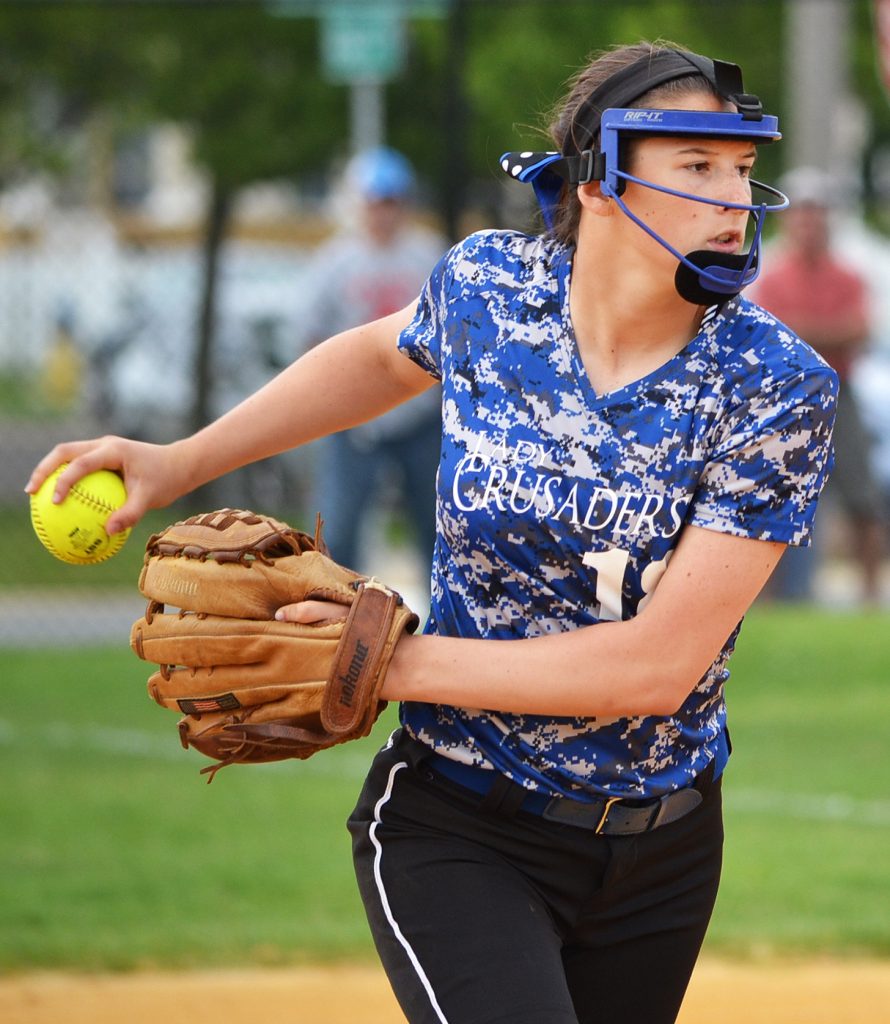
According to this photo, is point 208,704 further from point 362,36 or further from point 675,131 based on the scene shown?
point 362,36

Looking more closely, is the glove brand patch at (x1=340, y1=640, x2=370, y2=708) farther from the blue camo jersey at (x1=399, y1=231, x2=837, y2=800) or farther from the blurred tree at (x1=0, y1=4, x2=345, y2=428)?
the blurred tree at (x1=0, y1=4, x2=345, y2=428)

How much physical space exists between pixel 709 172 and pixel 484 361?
43cm

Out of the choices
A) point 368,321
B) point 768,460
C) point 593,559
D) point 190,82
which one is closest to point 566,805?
point 593,559

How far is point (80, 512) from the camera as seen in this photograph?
9.32ft

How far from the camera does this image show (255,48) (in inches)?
543

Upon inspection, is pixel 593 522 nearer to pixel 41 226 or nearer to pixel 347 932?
pixel 347 932

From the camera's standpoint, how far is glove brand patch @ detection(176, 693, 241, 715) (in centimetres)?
259

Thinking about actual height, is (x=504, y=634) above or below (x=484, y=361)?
below

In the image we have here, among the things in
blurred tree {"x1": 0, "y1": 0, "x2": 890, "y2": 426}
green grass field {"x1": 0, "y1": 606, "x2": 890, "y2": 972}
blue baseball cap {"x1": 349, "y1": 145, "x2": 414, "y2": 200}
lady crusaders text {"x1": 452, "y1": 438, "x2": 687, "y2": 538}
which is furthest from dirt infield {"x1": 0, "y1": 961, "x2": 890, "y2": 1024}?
blurred tree {"x1": 0, "y1": 0, "x2": 890, "y2": 426}

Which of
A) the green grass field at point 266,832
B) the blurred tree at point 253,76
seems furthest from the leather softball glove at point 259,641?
the blurred tree at point 253,76

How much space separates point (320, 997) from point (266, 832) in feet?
5.16

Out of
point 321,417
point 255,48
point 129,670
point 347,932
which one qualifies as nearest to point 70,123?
point 255,48

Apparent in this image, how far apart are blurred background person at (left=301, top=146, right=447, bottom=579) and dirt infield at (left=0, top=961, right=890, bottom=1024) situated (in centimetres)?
351

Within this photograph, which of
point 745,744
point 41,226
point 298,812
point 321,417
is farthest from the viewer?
point 41,226
